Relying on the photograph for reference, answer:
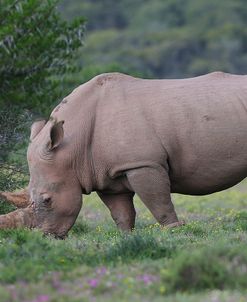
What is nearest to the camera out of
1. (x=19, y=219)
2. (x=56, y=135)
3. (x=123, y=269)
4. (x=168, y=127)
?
(x=123, y=269)

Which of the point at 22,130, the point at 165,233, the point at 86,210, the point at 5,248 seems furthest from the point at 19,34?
the point at 5,248

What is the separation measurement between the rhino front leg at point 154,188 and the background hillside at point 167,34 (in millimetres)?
54858

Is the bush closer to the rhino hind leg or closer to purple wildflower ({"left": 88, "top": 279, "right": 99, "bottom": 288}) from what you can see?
purple wildflower ({"left": 88, "top": 279, "right": 99, "bottom": 288})

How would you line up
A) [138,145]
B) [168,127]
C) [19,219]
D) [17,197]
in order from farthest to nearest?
[17,197], [19,219], [168,127], [138,145]

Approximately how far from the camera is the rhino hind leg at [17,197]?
13102 millimetres

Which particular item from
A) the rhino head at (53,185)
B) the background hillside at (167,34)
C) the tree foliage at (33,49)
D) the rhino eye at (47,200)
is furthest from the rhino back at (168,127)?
the background hillside at (167,34)

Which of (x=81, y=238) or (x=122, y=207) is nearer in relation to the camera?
(x=81, y=238)

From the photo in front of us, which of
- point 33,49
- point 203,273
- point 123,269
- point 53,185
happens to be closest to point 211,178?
point 53,185

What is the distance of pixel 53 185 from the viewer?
1176 centimetres

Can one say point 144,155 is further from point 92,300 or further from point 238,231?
point 92,300

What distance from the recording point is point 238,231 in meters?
11.7

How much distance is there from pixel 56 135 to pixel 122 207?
1.37 m

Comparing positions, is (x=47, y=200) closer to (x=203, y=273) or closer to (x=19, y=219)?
(x=19, y=219)

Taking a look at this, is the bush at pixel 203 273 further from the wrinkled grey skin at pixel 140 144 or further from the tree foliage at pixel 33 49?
the tree foliage at pixel 33 49
